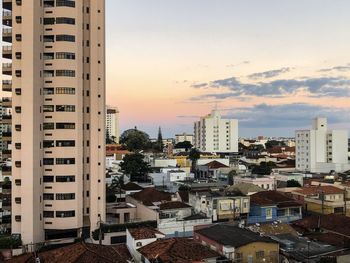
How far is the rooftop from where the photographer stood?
27111mm

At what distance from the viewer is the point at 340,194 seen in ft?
164

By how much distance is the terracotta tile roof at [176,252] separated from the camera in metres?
24.9

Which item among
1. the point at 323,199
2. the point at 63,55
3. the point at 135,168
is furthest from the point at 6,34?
the point at 323,199

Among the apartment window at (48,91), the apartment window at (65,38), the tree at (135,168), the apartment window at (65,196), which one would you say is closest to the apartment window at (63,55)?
the apartment window at (65,38)

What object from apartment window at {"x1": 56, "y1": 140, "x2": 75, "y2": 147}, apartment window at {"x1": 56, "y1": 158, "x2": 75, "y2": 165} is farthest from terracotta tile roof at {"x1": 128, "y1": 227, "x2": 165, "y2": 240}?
apartment window at {"x1": 56, "y1": 140, "x2": 75, "y2": 147}

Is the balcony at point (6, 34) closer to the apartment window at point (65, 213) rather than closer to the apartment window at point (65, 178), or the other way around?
the apartment window at point (65, 178)

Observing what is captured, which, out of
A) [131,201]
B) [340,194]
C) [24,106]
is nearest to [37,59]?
[24,106]

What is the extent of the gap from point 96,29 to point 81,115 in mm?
9018

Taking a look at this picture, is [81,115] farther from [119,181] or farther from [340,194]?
[340,194]

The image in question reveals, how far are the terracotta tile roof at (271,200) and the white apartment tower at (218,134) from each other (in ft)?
276

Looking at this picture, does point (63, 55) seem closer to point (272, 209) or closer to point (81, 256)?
point (81, 256)

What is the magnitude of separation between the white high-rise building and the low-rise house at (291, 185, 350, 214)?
35.0m

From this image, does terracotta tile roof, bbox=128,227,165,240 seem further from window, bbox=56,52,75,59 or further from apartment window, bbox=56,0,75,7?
apartment window, bbox=56,0,75,7

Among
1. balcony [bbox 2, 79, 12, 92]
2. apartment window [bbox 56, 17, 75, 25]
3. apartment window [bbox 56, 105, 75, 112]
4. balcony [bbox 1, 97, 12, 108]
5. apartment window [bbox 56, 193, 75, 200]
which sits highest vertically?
apartment window [bbox 56, 17, 75, 25]
